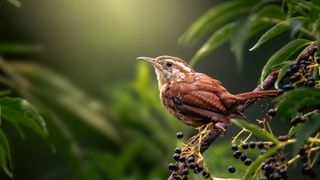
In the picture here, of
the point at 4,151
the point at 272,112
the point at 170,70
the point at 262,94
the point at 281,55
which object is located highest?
the point at 170,70

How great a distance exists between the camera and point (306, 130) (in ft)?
9.62

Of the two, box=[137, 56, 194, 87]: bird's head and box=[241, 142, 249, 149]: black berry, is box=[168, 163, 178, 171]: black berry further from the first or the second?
box=[137, 56, 194, 87]: bird's head

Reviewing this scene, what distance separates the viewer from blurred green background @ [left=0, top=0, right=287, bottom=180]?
6.79 metres

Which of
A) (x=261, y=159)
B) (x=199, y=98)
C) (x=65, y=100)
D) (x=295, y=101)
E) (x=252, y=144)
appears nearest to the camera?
(x=295, y=101)

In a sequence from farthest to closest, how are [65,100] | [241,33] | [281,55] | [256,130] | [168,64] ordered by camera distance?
[65,100]
[168,64]
[281,55]
[256,130]
[241,33]

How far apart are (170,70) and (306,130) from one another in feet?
8.05

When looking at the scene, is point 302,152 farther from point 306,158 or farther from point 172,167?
point 172,167

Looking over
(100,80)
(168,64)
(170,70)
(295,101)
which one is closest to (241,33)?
(295,101)

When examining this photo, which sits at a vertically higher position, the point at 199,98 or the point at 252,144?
the point at 199,98

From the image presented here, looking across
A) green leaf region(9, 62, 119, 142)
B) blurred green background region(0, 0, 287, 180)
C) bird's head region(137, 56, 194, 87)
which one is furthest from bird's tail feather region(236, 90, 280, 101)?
green leaf region(9, 62, 119, 142)

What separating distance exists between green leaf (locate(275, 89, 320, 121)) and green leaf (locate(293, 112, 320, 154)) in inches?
2.4

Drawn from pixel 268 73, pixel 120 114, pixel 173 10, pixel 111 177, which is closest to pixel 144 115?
pixel 120 114

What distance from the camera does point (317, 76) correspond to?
343 cm

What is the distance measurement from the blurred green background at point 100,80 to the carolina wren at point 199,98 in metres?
0.76
